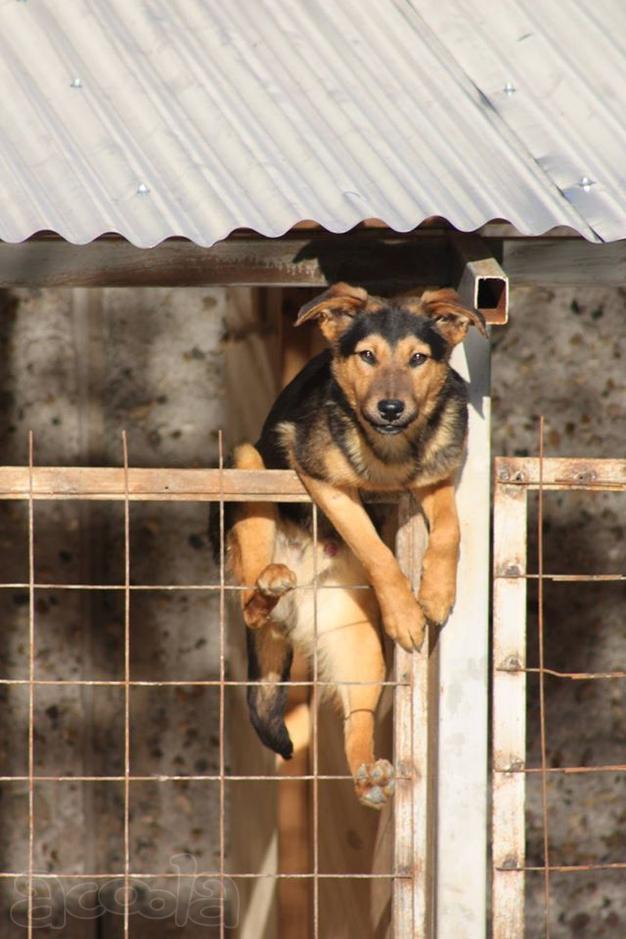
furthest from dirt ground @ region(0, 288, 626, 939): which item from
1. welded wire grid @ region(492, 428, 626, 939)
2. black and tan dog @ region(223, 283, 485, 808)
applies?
welded wire grid @ region(492, 428, 626, 939)

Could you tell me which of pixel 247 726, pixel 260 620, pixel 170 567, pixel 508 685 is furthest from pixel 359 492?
pixel 170 567

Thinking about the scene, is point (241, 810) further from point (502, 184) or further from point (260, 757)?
point (502, 184)

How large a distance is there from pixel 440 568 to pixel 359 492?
18.4 inches

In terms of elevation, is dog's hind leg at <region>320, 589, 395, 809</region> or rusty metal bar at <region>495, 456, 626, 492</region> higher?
rusty metal bar at <region>495, 456, 626, 492</region>

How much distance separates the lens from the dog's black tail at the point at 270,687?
6.39 meters

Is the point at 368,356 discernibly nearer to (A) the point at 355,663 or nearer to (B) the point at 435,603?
(B) the point at 435,603

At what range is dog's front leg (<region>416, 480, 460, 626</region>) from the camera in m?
5.67

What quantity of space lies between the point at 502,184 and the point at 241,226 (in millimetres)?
843

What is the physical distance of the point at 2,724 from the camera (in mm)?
8906

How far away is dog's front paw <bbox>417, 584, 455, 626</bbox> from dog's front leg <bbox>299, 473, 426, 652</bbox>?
0.02 metres

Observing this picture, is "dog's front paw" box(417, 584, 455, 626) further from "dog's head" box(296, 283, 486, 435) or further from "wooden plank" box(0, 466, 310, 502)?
"wooden plank" box(0, 466, 310, 502)

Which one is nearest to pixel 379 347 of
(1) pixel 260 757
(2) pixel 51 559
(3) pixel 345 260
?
(3) pixel 345 260

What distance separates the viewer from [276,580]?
230 inches

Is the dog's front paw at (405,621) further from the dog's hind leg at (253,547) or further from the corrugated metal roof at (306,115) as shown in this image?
the corrugated metal roof at (306,115)
